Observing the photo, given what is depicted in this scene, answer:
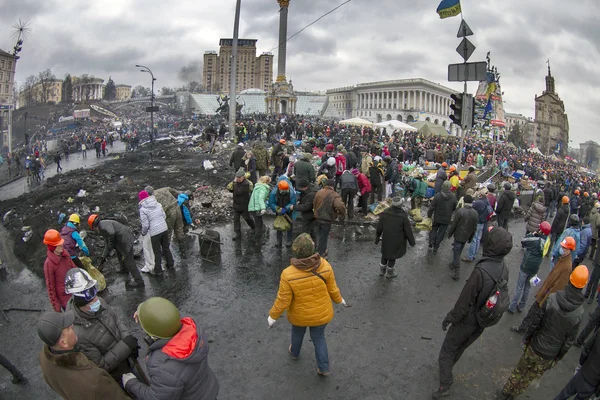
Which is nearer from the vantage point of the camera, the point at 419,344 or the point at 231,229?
the point at 419,344

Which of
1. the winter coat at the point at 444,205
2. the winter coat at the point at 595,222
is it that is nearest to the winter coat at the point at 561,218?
the winter coat at the point at 595,222

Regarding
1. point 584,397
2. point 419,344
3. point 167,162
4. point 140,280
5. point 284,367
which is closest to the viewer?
point 584,397

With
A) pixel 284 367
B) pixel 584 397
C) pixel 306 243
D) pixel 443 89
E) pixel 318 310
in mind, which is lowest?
pixel 284 367

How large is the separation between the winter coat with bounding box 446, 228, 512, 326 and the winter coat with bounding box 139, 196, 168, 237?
4.97 meters

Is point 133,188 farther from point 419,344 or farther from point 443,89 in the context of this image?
point 443,89

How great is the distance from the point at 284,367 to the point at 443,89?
4121 inches

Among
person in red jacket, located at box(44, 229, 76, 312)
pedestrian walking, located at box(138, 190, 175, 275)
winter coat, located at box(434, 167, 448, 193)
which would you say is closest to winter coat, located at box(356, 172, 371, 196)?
winter coat, located at box(434, 167, 448, 193)

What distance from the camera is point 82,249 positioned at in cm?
545

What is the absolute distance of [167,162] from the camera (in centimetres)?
1789

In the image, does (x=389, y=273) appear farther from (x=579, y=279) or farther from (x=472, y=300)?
(x=579, y=279)

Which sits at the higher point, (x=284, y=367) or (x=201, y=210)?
(x=201, y=210)

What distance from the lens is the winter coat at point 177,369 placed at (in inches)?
88.0

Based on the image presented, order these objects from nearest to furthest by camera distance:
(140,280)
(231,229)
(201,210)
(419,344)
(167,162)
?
1. (419,344)
2. (140,280)
3. (231,229)
4. (201,210)
5. (167,162)

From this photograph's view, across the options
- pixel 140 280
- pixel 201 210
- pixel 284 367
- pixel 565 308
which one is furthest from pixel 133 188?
pixel 565 308
